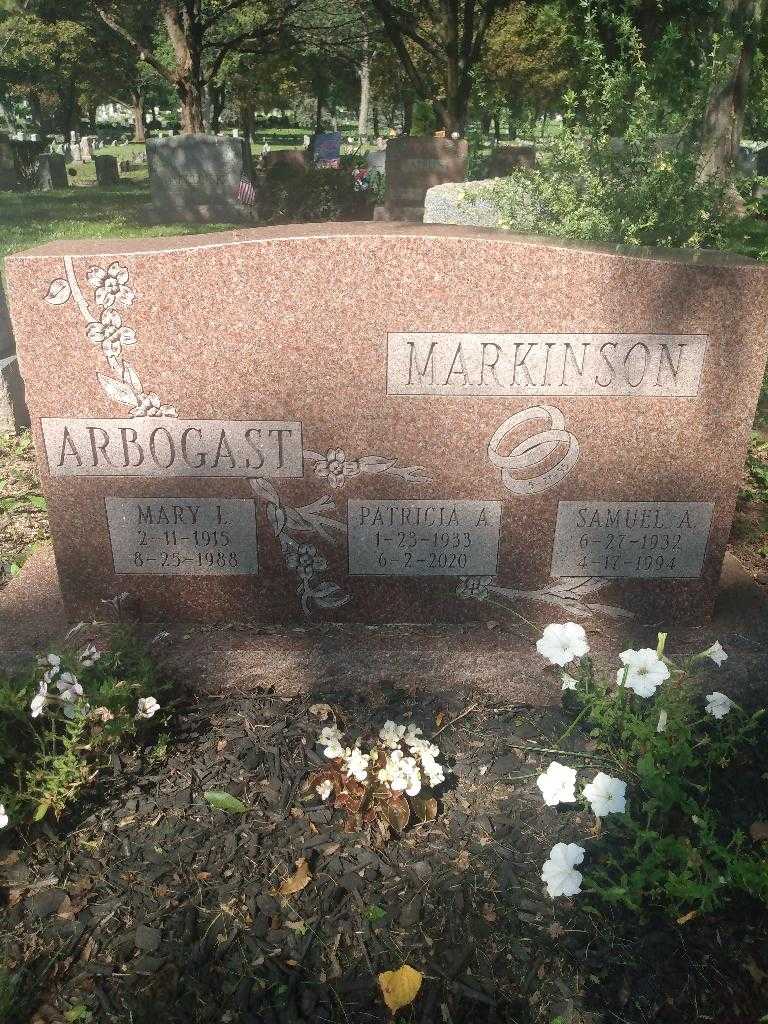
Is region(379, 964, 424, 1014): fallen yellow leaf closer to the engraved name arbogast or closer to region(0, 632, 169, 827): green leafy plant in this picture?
region(0, 632, 169, 827): green leafy plant

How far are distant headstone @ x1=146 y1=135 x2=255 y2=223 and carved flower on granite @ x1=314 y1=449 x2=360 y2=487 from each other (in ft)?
44.8

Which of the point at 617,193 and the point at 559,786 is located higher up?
the point at 617,193

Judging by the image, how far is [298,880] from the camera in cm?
219

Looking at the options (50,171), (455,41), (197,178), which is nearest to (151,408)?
(197,178)

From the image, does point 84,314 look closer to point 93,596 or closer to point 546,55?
point 93,596

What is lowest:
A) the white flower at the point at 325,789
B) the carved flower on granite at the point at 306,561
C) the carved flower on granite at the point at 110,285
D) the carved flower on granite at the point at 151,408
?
the white flower at the point at 325,789

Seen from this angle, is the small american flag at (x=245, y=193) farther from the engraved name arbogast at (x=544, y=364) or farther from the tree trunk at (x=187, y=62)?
the engraved name arbogast at (x=544, y=364)

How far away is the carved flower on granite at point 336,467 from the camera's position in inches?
119

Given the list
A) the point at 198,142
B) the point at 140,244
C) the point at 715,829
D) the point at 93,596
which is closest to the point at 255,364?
the point at 140,244

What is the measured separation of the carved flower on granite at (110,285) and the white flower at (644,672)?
195 centimetres

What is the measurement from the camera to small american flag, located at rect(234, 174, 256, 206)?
1548cm

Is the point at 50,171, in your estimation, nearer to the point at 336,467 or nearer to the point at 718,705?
the point at 336,467

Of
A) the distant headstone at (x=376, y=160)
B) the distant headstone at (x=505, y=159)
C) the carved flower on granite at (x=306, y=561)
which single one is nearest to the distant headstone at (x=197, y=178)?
the distant headstone at (x=376, y=160)

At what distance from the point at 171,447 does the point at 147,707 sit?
96 cm
